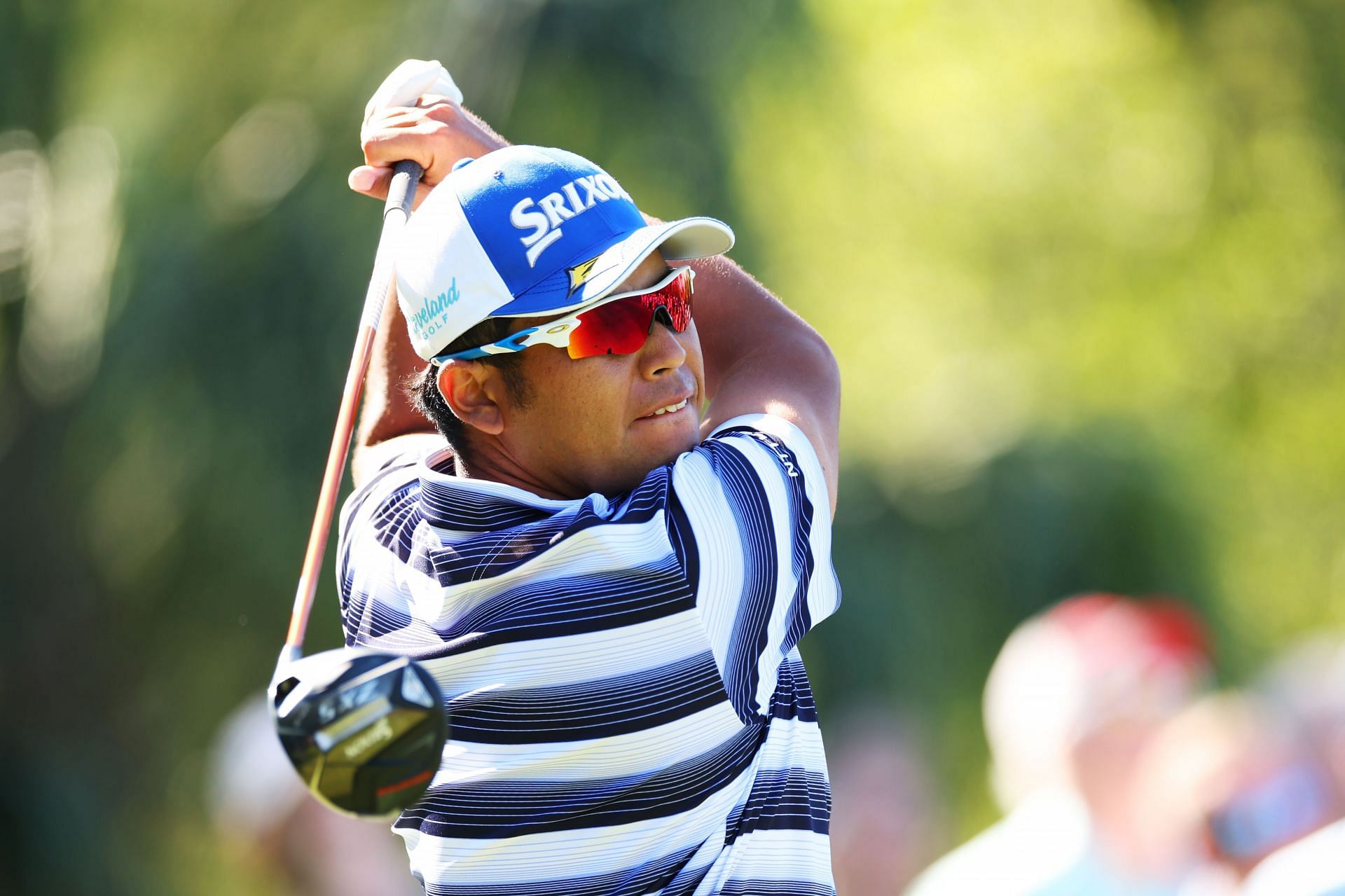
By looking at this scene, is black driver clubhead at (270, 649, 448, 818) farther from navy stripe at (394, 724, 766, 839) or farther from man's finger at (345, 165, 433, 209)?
man's finger at (345, 165, 433, 209)

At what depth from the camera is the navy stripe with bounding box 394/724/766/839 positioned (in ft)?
7.36

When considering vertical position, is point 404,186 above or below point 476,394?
above

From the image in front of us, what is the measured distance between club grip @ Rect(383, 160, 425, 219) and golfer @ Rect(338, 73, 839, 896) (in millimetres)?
279

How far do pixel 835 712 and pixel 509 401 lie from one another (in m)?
5.86

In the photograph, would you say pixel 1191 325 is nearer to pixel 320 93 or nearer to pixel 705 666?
pixel 320 93

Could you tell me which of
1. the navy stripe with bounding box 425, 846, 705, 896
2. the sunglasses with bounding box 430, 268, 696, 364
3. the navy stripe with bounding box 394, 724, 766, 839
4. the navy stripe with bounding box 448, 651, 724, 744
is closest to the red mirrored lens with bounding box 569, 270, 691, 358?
the sunglasses with bounding box 430, 268, 696, 364

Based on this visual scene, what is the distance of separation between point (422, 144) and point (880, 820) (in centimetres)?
353

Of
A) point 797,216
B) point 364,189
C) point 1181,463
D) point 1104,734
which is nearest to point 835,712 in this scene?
point 1181,463

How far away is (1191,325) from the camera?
12438 millimetres

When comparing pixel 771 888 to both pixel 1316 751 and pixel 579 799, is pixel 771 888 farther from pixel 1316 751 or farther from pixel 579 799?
pixel 1316 751

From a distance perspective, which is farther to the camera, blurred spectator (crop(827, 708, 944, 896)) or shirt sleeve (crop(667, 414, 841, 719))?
blurred spectator (crop(827, 708, 944, 896))

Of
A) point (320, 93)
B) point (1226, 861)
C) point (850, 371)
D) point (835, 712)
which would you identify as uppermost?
point (320, 93)

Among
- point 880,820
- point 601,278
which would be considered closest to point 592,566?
point 601,278

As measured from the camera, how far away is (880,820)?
566 cm
